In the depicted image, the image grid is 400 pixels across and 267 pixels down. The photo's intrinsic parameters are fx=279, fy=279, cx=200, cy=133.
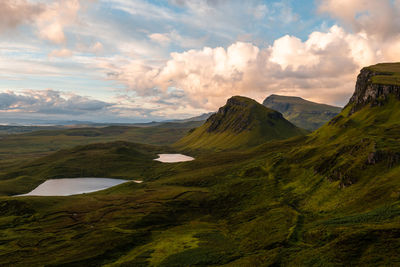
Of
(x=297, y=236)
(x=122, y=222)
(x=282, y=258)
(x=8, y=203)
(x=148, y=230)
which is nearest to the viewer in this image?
(x=282, y=258)

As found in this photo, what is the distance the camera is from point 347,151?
140 m

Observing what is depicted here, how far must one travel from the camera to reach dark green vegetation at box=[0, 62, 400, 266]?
6844 cm

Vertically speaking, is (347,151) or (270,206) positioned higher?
(347,151)

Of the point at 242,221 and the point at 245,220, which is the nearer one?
the point at 242,221

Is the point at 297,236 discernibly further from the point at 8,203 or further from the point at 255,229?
the point at 8,203

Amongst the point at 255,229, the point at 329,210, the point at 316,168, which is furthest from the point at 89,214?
the point at 316,168

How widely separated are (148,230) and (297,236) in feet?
193

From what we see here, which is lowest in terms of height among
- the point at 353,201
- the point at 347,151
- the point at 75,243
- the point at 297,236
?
the point at 75,243

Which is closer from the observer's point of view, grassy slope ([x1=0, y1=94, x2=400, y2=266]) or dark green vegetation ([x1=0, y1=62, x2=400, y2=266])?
dark green vegetation ([x1=0, y1=62, x2=400, y2=266])

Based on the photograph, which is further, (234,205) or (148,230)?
(234,205)

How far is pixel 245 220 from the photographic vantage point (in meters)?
113

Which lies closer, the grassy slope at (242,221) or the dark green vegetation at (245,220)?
the dark green vegetation at (245,220)

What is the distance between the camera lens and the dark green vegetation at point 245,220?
68.4m

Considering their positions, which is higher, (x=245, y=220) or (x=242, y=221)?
(x=245, y=220)
